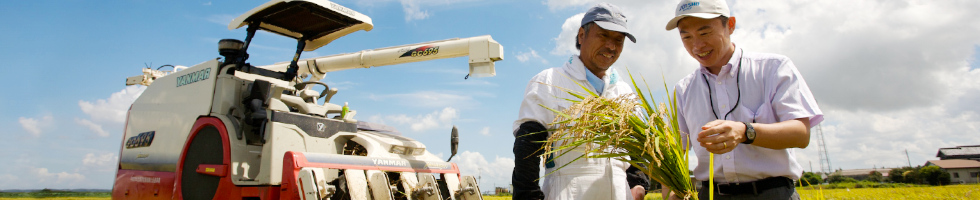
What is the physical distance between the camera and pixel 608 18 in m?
2.76

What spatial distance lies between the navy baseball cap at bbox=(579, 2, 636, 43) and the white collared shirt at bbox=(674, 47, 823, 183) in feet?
1.94

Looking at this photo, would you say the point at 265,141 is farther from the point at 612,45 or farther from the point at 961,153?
the point at 961,153

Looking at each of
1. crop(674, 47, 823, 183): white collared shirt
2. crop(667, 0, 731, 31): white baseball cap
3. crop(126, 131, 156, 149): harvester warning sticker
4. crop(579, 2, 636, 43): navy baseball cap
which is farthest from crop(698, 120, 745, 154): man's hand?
crop(126, 131, 156, 149): harvester warning sticker

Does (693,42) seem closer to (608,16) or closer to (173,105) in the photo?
(608,16)

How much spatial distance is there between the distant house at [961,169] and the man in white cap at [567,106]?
64.0 metres

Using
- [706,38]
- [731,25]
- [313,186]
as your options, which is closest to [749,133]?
[706,38]

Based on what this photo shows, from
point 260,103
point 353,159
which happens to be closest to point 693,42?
point 353,159

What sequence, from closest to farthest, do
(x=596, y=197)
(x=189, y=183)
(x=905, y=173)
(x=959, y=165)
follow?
1. (x=596, y=197)
2. (x=189, y=183)
3. (x=905, y=173)
4. (x=959, y=165)

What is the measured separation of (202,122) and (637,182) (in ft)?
16.3

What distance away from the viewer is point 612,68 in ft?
10.1

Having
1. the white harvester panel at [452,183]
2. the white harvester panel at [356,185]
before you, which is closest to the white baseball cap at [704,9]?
the white harvester panel at [356,185]

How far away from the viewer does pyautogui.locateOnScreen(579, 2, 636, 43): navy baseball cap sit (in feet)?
8.89

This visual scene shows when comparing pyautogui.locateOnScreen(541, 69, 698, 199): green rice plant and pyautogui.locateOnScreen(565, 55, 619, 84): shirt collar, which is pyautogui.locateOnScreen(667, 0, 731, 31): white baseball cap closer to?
pyautogui.locateOnScreen(541, 69, 698, 199): green rice plant

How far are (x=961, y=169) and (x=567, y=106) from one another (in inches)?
2974
